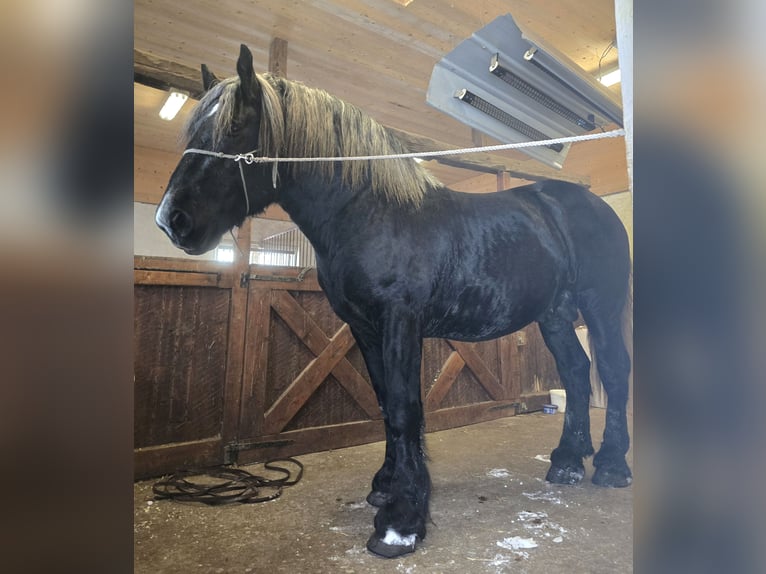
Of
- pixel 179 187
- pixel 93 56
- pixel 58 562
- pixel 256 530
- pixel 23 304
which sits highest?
pixel 179 187

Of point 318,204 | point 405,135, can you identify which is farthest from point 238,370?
point 405,135

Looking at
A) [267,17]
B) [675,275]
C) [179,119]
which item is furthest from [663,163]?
[179,119]

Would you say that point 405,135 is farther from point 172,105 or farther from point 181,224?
point 172,105

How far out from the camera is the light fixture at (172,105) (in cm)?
350

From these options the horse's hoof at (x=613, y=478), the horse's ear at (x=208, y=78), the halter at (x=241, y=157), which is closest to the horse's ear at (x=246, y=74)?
the halter at (x=241, y=157)

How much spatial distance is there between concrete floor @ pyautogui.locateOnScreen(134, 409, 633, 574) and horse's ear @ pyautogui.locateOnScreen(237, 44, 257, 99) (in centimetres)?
126

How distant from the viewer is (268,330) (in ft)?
6.82

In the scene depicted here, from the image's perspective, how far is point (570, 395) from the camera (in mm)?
1781

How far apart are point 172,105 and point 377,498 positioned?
12.1 ft

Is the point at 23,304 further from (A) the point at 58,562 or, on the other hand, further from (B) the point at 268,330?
(B) the point at 268,330

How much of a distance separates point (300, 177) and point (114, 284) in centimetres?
114

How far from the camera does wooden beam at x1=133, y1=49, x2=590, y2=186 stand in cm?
160

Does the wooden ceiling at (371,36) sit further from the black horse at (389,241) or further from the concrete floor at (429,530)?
the concrete floor at (429,530)

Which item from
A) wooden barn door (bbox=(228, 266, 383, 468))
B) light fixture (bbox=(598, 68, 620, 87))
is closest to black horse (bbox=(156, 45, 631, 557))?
wooden barn door (bbox=(228, 266, 383, 468))
